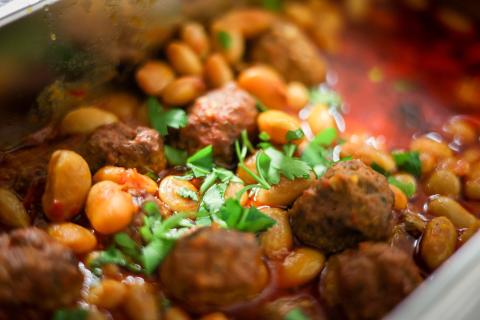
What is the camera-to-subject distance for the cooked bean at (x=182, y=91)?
238 cm

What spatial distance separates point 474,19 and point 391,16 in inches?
17.0

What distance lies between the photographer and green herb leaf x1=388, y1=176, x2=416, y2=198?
223 cm

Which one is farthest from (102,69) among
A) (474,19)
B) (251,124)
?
(474,19)

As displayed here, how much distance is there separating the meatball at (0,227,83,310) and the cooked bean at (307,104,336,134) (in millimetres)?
1161

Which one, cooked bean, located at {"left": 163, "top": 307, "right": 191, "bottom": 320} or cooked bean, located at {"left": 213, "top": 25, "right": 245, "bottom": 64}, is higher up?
cooked bean, located at {"left": 213, "top": 25, "right": 245, "bottom": 64}

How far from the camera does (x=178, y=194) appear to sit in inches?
81.7

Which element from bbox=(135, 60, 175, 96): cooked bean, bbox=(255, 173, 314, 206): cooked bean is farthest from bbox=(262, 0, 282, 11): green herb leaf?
bbox=(255, 173, 314, 206): cooked bean

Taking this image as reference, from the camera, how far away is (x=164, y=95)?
95.4 inches

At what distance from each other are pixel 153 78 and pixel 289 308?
1154 mm

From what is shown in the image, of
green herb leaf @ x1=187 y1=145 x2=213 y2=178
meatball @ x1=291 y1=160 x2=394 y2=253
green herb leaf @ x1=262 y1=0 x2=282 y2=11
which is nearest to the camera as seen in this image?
meatball @ x1=291 y1=160 x2=394 y2=253

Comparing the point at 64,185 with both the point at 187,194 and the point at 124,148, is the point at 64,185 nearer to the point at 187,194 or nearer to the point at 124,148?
the point at 124,148

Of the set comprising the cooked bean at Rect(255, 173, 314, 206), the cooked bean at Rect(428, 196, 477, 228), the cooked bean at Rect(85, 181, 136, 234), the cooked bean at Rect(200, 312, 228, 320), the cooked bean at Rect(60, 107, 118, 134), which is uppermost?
the cooked bean at Rect(60, 107, 118, 134)

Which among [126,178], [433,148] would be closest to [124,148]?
[126,178]

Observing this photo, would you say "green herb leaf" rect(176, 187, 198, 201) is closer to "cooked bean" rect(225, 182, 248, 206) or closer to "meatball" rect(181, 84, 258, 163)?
"cooked bean" rect(225, 182, 248, 206)
